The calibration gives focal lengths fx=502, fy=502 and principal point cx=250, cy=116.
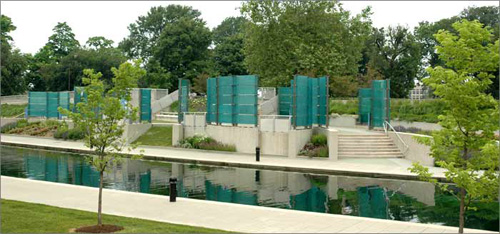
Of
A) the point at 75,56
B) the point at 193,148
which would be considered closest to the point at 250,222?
the point at 193,148

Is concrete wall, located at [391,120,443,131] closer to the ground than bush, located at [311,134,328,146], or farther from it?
farther from it

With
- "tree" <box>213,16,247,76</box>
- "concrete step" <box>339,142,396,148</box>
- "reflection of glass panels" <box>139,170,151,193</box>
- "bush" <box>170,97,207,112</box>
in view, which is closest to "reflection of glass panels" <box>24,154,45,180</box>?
"reflection of glass panels" <box>139,170,151,193</box>

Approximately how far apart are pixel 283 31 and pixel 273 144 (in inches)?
1025

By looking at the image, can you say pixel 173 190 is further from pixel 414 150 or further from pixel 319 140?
pixel 414 150

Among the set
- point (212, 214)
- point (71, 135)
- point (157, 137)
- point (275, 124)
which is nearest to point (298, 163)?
point (275, 124)

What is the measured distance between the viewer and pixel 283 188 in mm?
19141

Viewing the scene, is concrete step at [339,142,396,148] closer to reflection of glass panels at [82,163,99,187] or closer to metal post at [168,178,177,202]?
reflection of glass panels at [82,163,99,187]

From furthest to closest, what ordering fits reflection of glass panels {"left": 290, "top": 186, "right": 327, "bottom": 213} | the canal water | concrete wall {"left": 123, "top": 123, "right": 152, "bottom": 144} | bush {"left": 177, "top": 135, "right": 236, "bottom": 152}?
concrete wall {"left": 123, "top": 123, "right": 152, "bottom": 144}, bush {"left": 177, "top": 135, "right": 236, "bottom": 152}, reflection of glass panels {"left": 290, "top": 186, "right": 327, "bottom": 213}, the canal water

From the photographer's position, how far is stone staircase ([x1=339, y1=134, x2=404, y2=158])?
2823 centimetres

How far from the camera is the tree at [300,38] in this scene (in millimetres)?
51062

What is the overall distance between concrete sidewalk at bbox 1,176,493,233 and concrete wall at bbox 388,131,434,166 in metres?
12.4

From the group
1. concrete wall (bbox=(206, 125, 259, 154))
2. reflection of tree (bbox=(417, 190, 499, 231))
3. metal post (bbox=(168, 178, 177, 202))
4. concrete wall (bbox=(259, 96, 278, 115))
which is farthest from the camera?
concrete wall (bbox=(259, 96, 278, 115))

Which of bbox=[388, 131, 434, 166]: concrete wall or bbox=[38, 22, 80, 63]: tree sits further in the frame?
bbox=[38, 22, 80, 63]: tree

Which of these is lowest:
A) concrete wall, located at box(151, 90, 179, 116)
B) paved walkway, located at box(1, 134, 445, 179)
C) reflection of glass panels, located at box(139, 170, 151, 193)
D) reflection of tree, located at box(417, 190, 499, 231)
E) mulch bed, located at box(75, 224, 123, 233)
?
reflection of tree, located at box(417, 190, 499, 231)
